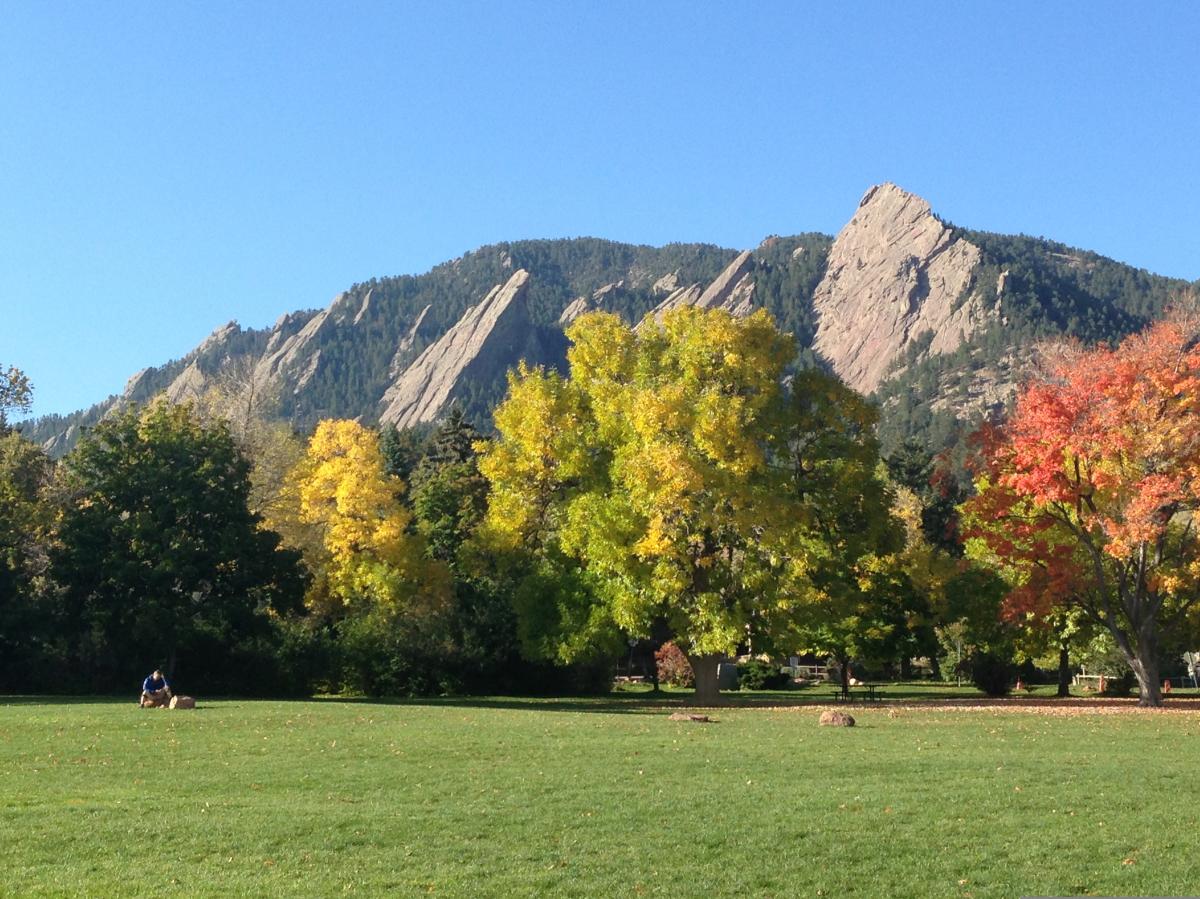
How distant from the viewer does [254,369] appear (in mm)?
63812

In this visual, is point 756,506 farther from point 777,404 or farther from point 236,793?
point 236,793

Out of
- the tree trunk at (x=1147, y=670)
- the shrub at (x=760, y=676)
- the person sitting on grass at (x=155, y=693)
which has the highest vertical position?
the tree trunk at (x=1147, y=670)

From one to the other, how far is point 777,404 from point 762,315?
295cm

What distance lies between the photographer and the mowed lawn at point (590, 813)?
9789 mm

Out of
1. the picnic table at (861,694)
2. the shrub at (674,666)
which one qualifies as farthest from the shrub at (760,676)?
the picnic table at (861,694)

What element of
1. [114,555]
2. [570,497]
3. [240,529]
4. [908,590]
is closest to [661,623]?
[570,497]

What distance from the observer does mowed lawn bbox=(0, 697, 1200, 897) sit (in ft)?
32.1

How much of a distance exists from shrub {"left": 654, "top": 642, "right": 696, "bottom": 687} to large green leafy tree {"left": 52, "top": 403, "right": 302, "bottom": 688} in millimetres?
22781

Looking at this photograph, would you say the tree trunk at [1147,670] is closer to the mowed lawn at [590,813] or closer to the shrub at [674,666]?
the mowed lawn at [590,813]

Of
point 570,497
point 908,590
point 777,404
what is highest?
point 777,404

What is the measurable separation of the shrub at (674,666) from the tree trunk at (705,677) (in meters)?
20.7

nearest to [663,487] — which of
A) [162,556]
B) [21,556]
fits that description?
[162,556]

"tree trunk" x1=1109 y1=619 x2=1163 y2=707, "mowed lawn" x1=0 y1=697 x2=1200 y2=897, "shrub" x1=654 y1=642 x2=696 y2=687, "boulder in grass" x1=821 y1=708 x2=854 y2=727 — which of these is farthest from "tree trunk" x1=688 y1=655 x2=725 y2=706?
"shrub" x1=654 y1=642 x2=696 y2=687

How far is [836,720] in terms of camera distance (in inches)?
1040
